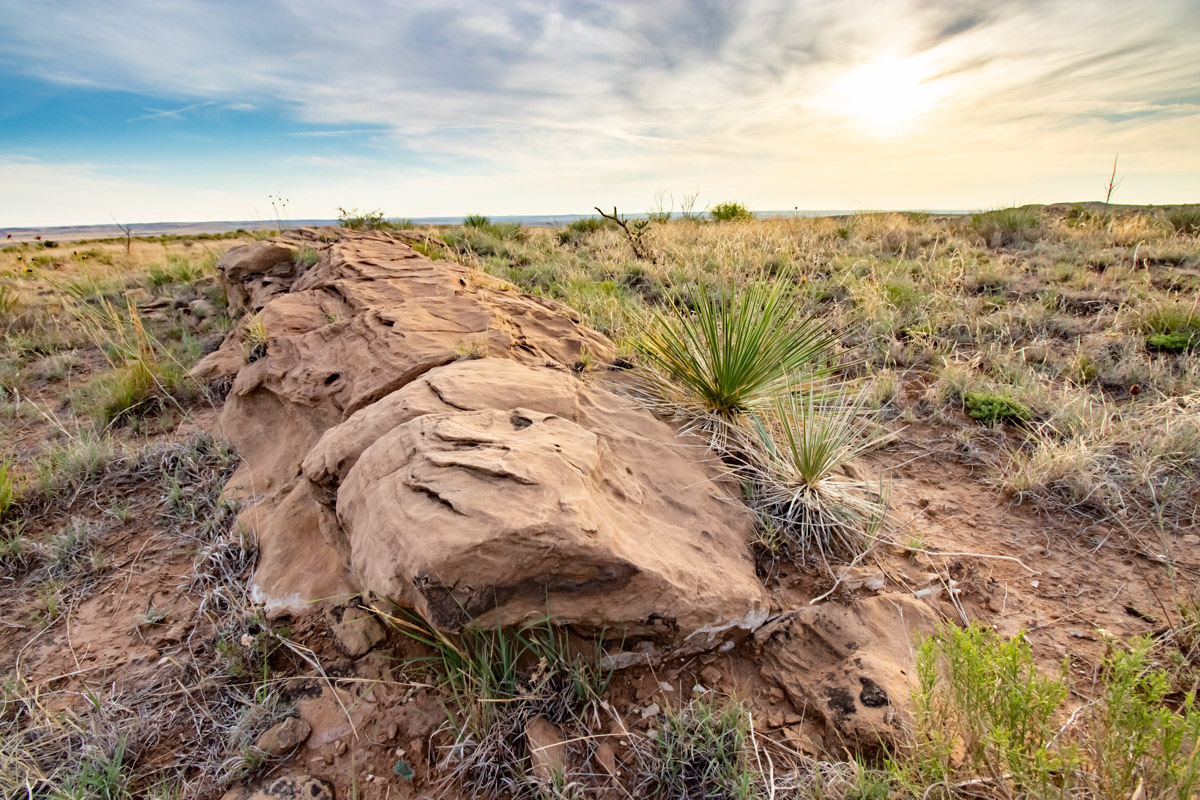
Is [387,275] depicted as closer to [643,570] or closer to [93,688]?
[93,688]

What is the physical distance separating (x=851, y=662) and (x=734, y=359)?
1557 millimetres

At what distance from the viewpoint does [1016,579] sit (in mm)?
2480

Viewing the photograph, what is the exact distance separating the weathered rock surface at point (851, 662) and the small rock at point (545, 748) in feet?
2.42

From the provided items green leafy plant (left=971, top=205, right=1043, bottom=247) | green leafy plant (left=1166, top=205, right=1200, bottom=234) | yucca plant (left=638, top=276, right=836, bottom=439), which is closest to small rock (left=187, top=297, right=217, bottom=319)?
yucca plant (left=638, top=276, right=836, bottom=439)

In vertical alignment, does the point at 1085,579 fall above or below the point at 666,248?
below

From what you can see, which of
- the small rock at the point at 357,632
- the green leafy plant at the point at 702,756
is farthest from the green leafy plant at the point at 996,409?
the small rock at the point at 357,632

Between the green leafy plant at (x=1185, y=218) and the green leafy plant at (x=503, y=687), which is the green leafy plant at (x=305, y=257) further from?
the green leafy plant at (x=1185, y=218)

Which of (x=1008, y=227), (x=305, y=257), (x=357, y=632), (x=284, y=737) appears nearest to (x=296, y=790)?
(x=284, y=737)

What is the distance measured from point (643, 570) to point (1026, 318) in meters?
5.04

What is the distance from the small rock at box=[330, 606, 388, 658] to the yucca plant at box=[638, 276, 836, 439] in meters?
1.73

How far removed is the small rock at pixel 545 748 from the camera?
66.2 inches

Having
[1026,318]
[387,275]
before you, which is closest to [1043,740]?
[387,275]

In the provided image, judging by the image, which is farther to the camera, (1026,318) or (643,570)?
(1026,318)

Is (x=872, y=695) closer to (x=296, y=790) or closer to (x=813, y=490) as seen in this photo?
(x=813, y=490)
